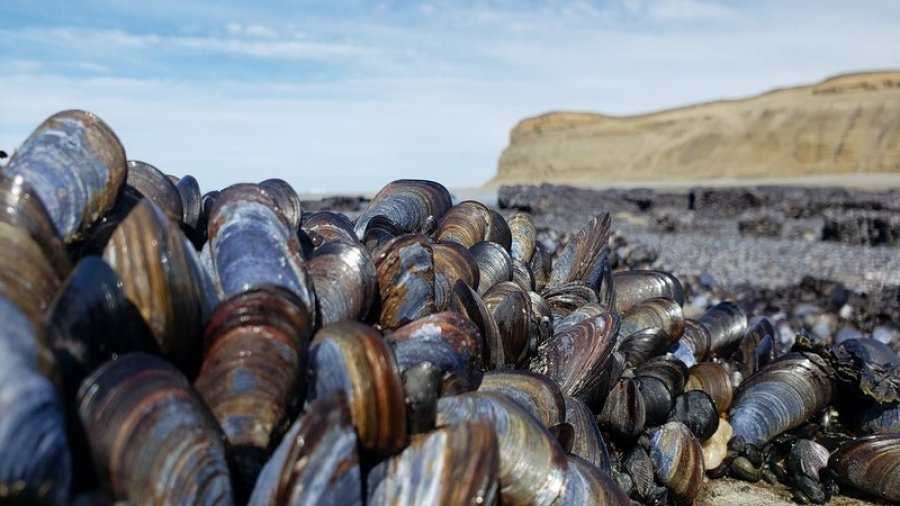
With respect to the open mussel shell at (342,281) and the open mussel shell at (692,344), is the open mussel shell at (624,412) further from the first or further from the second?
the open mussel shell at (342,281)

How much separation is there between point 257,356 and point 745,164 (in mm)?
84393

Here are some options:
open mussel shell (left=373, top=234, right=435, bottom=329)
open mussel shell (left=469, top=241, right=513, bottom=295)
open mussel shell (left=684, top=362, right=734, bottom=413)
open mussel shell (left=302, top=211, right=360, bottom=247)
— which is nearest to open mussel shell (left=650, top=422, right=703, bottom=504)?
open mussel shell (left=684, top=362, right=734, bottom=413)

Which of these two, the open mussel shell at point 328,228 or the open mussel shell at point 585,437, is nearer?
the open mussel shell at point 585,437

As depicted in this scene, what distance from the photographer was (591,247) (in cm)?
482

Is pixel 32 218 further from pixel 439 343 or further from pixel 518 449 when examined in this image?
pixel 518 449

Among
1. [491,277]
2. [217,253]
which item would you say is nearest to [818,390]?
[491,277]

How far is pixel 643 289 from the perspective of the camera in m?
5.16

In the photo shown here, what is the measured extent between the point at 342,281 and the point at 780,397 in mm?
2622

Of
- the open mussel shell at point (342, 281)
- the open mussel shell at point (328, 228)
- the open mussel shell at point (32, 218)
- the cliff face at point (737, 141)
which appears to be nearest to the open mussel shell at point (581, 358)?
the open mussel shell at point (342, 281)

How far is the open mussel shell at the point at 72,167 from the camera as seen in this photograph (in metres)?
2.35

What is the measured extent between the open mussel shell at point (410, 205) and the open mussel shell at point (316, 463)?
2326mm

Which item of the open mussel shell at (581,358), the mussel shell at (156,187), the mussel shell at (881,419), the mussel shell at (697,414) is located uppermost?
the mussel shell at (156,187)

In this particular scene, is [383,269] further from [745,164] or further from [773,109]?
[773,109]

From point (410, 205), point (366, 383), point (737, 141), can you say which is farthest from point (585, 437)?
point (737, 141)
